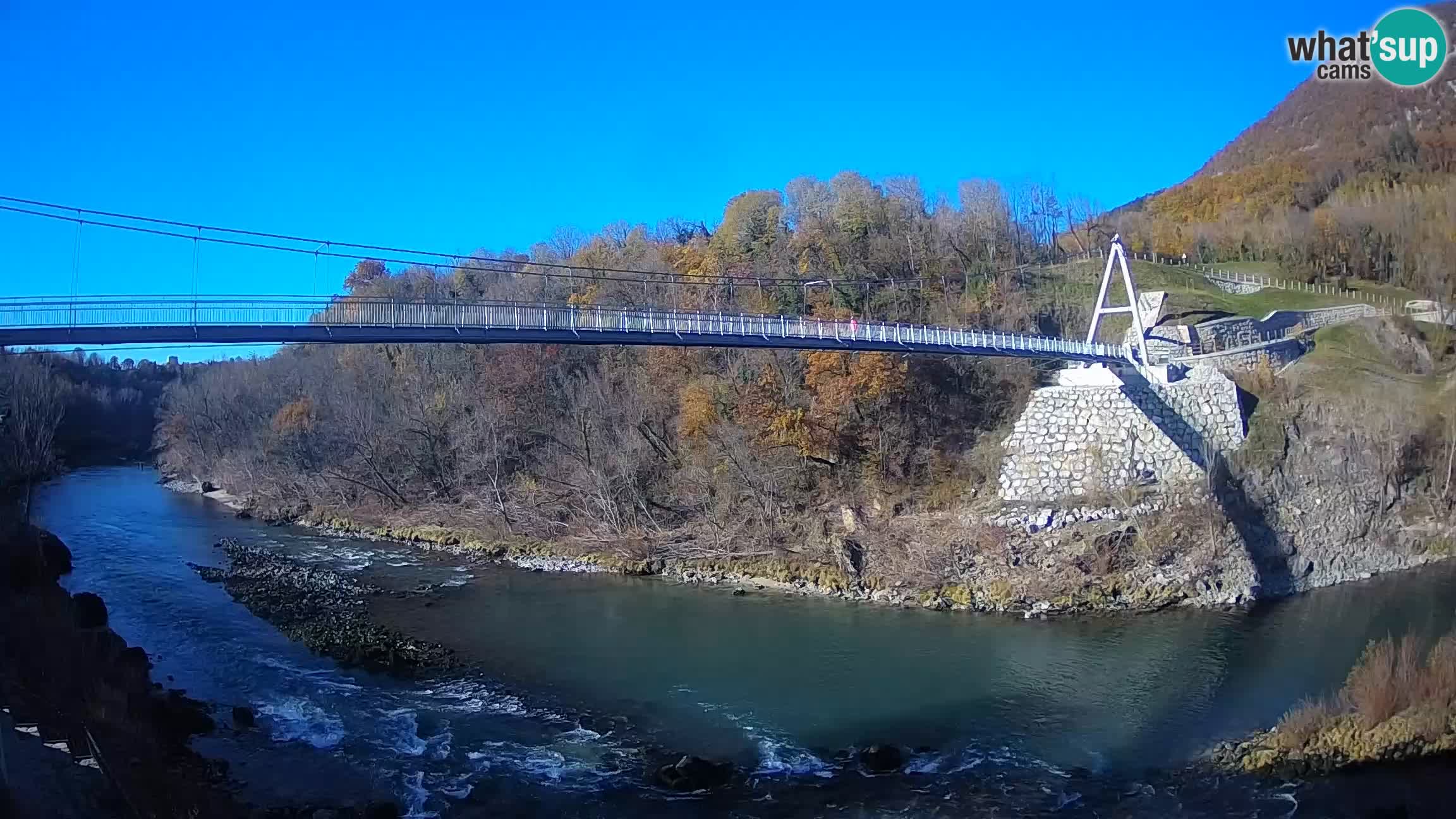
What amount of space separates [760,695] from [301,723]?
21.5 feet

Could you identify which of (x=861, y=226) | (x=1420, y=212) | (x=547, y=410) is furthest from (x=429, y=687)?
(x=1420, y=212)

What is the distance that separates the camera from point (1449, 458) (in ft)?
65.7

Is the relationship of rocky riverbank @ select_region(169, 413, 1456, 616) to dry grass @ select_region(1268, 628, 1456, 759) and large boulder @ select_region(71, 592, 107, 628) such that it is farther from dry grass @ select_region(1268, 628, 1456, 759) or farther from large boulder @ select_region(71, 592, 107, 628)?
large boulder @ select_region(71, 592, 107, 628)

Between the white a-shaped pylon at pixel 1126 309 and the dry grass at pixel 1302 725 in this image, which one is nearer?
the dry grass at pixel 1302 725

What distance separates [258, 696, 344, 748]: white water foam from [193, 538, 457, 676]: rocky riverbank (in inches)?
66.3

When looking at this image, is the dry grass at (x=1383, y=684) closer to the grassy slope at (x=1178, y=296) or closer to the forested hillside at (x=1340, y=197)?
the grassy slope at (x=1178, y=296)

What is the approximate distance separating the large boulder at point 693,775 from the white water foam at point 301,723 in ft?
14.9

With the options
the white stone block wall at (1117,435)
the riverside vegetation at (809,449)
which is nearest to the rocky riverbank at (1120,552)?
the riverside vegetation at (809,449)

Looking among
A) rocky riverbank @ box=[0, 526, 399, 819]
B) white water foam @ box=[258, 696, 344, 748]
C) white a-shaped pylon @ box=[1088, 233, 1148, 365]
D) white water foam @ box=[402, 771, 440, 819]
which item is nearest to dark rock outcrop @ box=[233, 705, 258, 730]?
rocky riverbank @ box=[0, 526, 399, 819]

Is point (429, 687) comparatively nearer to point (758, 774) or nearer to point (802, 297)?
point (758, 774)

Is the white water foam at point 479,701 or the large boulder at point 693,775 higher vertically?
the white water foam at point 479,701

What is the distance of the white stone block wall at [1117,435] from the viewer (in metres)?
20.0

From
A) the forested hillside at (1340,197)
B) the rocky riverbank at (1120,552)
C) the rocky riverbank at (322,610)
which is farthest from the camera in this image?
the forested hillside at (1340,197)

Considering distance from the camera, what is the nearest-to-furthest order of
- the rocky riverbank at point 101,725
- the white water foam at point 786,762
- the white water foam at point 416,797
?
the rocky riverbank at point 101,725 → the white water foam at point 416,797 → the white water foam at point 786,762
